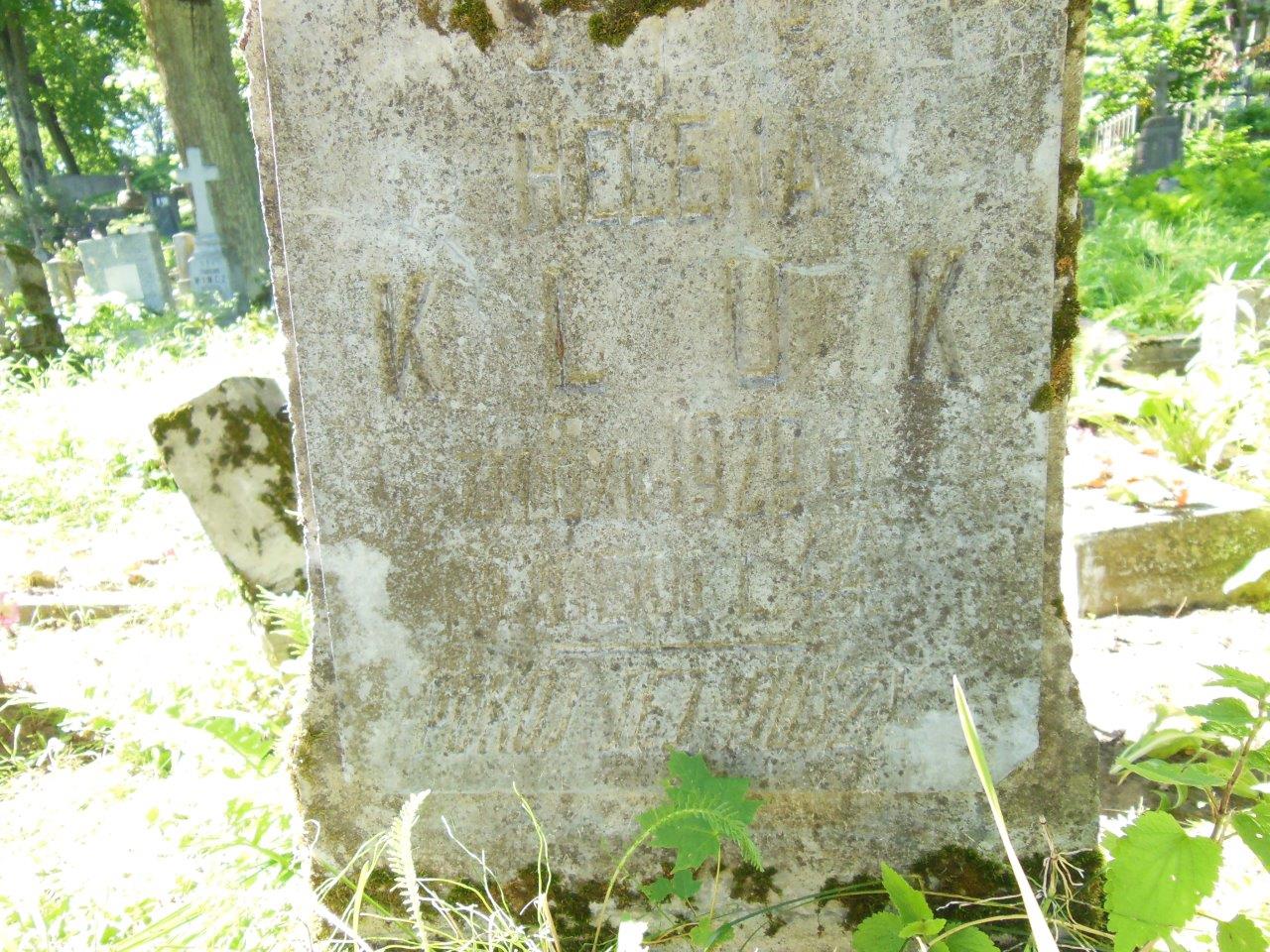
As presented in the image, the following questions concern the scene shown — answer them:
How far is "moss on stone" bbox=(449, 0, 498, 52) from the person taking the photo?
4.82ft

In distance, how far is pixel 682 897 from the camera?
5.60ft

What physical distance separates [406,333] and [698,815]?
91 cm

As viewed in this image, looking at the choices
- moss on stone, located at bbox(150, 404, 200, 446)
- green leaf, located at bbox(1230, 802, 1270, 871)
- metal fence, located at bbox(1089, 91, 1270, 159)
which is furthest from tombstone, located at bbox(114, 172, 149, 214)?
green leaf, located at bbox(1230, 802, 1270, 871)

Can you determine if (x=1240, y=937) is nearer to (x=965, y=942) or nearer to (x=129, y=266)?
(x=965, y=942)

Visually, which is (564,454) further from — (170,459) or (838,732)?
(170,459)

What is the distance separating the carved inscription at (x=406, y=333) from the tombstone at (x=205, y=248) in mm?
10774

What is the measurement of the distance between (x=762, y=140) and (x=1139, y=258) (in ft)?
22.5

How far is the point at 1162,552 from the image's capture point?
2879 millimetres

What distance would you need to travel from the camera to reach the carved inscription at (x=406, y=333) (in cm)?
156

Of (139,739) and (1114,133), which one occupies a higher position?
(1114,133)

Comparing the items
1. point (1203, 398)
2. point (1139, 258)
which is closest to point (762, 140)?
point (1203, 398)

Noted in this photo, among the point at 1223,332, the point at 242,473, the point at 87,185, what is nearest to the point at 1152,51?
the point at 1223,332

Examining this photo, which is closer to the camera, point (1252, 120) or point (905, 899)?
point (905, 899)

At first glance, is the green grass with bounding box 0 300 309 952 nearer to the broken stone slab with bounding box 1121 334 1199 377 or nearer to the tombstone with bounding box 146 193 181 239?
the broken stone slab with bounding box 1121 334 1199 377
